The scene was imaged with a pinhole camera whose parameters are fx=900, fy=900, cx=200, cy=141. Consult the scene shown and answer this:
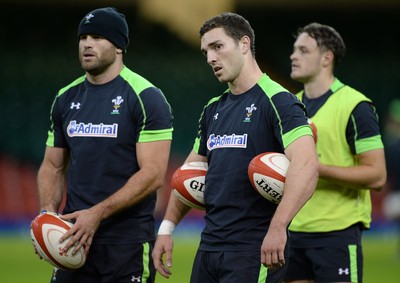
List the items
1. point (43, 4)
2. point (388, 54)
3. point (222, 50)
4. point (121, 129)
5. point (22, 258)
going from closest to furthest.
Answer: point (222, 50) < point (121, 129) < point (22, 258) < point (43, 4) < point (388, 54)

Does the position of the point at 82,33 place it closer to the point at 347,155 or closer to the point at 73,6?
the point at 347,155

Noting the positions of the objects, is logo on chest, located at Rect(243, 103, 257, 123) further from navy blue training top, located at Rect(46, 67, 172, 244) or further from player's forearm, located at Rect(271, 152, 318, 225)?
navy blue training top, located at Rect(46, 67, 172, 244)

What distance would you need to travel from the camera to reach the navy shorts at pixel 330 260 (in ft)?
20.1

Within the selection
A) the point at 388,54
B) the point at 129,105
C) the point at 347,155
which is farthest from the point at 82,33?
the point at 388,54

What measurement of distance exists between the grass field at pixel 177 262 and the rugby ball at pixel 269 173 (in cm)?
628

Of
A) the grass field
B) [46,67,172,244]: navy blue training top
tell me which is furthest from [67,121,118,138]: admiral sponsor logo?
the grass field

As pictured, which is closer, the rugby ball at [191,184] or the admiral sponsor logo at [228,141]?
the admiral sponsor logo at [228,141]

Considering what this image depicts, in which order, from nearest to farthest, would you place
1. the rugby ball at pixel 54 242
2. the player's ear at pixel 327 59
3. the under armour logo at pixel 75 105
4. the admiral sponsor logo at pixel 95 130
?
the rugby ball at pixel 54 242, the admiral sponsor logo at pixel 95 130, the under armour logo at pixel 75 105, the player's ear at pixel 327 59

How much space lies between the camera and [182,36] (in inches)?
910

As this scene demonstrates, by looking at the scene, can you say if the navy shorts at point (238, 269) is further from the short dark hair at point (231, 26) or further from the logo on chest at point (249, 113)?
the short dark hair at point (231, 26)

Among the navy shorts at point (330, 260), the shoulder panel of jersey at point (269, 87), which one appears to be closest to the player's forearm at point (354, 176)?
the navy shorts at point (330, 260)

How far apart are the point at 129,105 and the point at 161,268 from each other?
42.0 inches

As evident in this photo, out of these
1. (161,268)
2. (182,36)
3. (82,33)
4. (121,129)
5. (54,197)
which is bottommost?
(161,268)

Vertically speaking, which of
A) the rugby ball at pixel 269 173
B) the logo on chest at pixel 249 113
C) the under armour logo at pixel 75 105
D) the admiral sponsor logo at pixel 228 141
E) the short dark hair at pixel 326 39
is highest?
the short dark hair at pixel 326 39
